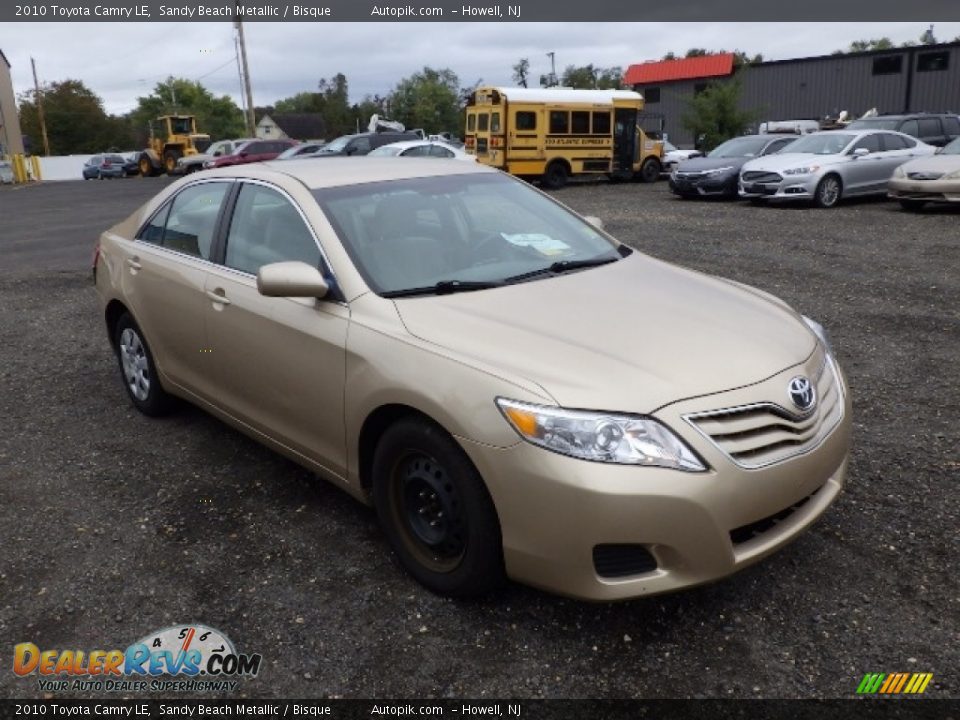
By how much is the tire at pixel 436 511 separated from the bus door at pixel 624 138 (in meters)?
22.3

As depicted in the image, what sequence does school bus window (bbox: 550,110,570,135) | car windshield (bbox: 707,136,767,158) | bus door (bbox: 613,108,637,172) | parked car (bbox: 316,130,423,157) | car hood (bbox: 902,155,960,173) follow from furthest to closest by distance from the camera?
bus door (bbox: 613,108,637,172)
parked car (bbox: 316,130,423,157)
school bus window (bbox: 550,110,570,135)
car windshield (bbox: 707,136,767,158)
car hood (bbox: 902,155,960,173)

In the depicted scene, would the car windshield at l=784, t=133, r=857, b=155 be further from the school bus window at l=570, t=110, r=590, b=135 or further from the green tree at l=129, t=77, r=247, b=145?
the green tree at l=129, t=77, r=247, b=145

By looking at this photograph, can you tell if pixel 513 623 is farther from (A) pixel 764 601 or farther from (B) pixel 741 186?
(B) pixel 741 186

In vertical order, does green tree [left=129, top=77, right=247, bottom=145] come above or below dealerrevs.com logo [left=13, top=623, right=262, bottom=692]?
above

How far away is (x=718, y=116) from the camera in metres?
31.9

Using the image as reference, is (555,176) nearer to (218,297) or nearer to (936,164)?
(936,164)

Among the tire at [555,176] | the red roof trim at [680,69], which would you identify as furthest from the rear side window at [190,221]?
the red roof trim at [680,69]

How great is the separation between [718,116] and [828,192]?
1833cm

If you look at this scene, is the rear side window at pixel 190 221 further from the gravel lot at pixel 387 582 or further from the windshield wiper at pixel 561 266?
the windshield wiper at pixel 561 266

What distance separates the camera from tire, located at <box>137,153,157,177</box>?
43.1 metres

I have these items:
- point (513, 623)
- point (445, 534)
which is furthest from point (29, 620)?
point (513, 623)

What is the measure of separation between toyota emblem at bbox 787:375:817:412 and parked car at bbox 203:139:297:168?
98.7ft

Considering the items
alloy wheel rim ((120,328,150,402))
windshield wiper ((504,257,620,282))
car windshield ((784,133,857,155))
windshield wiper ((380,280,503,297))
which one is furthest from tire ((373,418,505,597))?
car windshield ((784,133,857,155))

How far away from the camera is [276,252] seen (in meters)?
3.75
